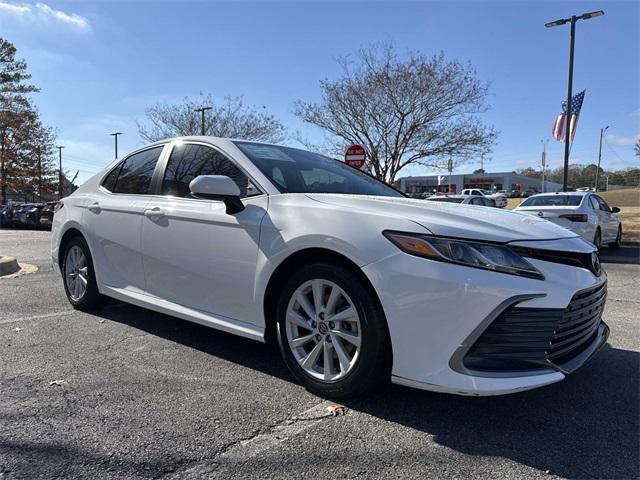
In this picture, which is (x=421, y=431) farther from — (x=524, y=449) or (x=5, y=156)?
(x=5, y=156)

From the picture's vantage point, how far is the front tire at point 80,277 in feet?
15.8

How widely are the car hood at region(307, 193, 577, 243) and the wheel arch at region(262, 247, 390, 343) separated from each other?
308 millimetres

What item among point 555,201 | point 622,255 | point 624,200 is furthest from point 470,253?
point 624,200

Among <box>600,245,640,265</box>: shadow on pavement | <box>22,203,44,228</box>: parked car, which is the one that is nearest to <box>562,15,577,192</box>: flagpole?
<box>600,245,640,265</box>: shadow on pavement

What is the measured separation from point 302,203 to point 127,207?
1.90 meters

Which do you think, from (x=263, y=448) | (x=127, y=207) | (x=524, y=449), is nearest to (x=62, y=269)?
(x=127, y=207)

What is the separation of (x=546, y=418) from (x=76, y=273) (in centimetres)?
433

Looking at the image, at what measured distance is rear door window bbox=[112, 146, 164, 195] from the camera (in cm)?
436

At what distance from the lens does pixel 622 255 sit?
467 inches

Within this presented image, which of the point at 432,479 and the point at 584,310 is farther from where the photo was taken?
the point at 584,310

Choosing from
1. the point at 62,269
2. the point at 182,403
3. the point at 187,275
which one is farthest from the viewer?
the point at 62,269

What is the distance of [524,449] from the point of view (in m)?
2.45

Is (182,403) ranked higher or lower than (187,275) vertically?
lower

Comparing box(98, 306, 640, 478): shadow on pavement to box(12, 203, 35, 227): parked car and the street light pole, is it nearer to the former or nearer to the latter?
the street light pole
